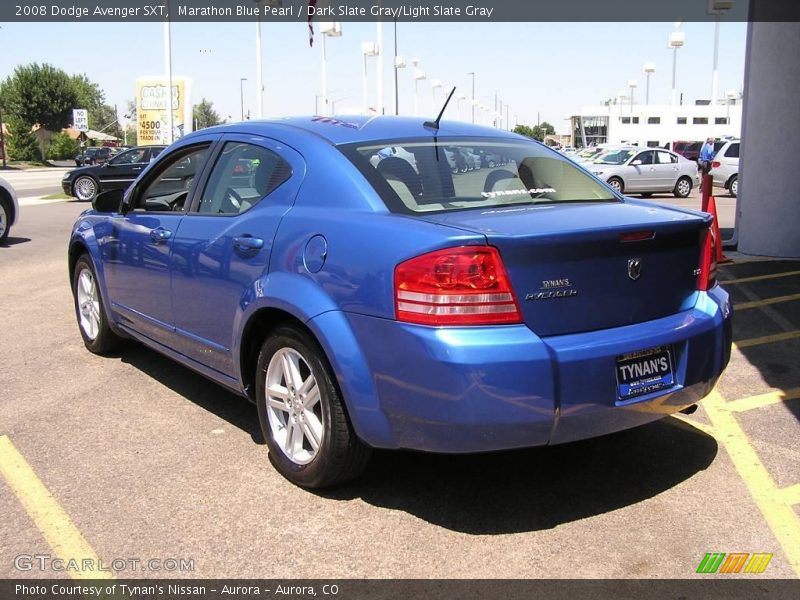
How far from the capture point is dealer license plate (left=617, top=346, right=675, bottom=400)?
3.28 metres

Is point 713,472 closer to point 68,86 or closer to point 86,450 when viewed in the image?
point 86,450

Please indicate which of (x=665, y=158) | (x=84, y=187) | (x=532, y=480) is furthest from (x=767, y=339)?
(x=84, y=187)

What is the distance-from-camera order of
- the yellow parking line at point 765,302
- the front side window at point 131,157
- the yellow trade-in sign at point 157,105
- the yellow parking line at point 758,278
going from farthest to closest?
the yellow trade-in sign at point 157,105
the front side window at point 131,157
the yellow parking line at point 758,278
the yellow parking line at point 765,302

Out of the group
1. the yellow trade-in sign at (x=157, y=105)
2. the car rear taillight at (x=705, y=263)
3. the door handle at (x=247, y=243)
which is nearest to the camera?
the car rear taillight at (x=705, y=263)

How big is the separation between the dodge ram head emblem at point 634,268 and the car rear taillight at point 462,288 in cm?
62

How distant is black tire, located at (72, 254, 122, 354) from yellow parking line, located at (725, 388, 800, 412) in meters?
4.26

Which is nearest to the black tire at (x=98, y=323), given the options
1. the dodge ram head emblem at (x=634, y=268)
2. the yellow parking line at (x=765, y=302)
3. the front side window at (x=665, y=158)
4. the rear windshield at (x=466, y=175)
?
the rear windshield at (x=466, y=175)

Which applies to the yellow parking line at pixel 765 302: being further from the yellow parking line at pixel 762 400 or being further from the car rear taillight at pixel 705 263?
the car rear taillight at pixel 705 263

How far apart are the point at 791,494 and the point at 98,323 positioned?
15.5 ft

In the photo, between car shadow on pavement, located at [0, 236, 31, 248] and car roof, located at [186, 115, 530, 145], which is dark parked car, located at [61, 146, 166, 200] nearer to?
car shadow on pavement, located at [0, 236, 31, 248]

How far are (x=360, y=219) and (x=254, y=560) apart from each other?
4.75 ft

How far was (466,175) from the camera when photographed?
396cm

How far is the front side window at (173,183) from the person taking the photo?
4842 millimetres
